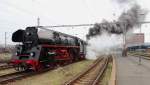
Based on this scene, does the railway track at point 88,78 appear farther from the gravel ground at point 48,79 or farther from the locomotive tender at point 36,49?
the locomotive tender at point 36,49

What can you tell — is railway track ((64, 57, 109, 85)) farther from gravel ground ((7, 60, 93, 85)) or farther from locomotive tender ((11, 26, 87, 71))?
locomotive tender ((11, 26, 87, 71))

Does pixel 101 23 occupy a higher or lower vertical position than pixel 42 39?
higher

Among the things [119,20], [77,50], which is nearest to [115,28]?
[119,20]

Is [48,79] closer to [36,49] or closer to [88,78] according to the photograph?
[88,78]

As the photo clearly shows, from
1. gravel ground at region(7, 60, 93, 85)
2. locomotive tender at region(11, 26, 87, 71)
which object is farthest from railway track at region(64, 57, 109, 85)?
locomotive tender at region(11, 26, 87, 71)

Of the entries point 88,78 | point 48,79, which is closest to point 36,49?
point 48,79

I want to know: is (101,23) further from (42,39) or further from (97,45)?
(42,39)

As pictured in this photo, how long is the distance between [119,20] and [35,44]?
99.6ft

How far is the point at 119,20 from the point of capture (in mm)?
50344

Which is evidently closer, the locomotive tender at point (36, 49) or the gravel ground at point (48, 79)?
the gravel ground at point (48, 79)

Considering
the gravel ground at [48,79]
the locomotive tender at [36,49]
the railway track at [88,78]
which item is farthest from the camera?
the locomotive tender at [36,49]

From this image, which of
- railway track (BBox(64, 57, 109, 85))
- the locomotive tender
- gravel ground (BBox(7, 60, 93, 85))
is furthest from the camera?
the locomotive tender

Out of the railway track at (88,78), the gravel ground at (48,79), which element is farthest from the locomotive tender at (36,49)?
the railway track at (88,78)

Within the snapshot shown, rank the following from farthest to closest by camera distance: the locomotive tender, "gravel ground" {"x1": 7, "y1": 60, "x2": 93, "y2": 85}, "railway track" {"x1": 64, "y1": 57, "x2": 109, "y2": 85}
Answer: the locomotive tender < "gravel ground" {"x1": 7, "y1": 60, "x2": 93, "y2": 85} < "railway track" {"x1": 64, "y1": 57, "x2": 109, "y2": 85}
